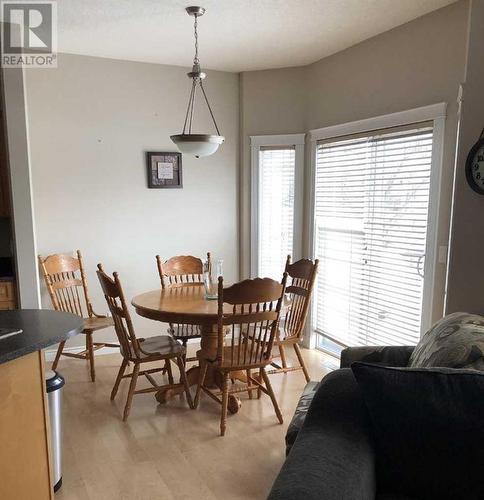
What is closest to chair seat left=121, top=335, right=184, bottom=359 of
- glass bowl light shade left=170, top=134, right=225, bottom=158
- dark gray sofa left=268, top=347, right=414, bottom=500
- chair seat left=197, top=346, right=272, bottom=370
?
chair seat left=197, top=346, right=272, bottom=370

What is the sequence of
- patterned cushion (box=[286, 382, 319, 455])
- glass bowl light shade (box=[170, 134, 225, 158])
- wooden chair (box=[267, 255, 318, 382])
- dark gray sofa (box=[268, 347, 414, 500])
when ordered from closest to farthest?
dark gray sofa (box=[268, 347, 414, 500]) < patterned cushion (box=[286, 382, 319, 455]) < glass bowl light shade (box=[170, 134, 225, 158]) < wooden chair (box=[267, 255, 318, 382])

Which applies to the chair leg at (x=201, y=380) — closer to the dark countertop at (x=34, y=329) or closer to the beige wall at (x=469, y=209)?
the dark countertop at (x=34, y=329)

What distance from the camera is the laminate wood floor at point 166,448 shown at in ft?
7.27

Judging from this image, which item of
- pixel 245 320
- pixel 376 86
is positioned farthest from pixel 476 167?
pixel 245 320

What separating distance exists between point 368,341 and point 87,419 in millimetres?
2241

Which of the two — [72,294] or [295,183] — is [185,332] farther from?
[295,183]

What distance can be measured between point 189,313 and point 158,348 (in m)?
0.47

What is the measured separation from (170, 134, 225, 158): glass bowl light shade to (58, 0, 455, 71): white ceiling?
830mm

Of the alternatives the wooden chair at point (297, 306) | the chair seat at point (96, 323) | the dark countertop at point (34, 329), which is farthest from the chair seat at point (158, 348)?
the dark countertop at point (34, 329)

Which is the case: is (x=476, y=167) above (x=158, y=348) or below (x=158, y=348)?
above

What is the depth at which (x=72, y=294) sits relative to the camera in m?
3.95

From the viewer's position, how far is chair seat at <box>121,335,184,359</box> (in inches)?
115

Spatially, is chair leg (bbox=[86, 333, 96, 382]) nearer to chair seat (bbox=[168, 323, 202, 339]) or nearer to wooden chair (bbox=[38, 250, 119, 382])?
wooden chair (bbox=[38, 250, 119, 382])

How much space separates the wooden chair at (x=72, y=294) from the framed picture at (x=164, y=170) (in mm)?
998
